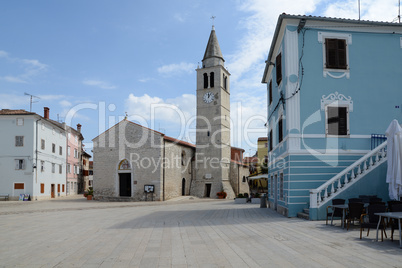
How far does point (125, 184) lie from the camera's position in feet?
114

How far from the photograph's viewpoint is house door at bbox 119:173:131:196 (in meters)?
34.7

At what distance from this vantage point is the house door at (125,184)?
34.7 m

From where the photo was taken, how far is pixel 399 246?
7.69m

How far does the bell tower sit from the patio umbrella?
28.1 meters

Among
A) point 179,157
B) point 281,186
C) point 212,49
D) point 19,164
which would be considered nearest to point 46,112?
point 19,164

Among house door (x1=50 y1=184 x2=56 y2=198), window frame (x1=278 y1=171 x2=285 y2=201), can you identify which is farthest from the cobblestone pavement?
house door (x1=50 y1=184 x2=56 y2=198)

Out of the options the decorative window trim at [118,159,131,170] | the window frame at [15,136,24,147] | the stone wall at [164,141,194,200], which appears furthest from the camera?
the decorative window trim at [118,159,131,170]

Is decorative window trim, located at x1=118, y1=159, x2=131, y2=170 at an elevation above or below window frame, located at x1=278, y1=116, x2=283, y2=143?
below

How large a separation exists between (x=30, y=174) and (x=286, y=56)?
28490mm

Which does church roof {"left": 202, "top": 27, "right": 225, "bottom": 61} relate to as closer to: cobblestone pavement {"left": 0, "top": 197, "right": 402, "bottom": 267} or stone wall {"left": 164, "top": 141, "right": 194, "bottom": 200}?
stone wall {"left": 164, "top": 141, "right": 194, "bottom": 200}

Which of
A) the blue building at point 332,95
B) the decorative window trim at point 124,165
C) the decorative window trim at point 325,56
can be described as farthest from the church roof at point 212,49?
the decorative window trim at point 325,56

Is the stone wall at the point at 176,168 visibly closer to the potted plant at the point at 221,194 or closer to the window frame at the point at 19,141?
the potted plant at the point at 221,194

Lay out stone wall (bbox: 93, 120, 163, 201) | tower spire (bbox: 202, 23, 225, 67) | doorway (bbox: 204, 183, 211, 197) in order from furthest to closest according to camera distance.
Answer: tower spire (bbox: 202, 23, 225, 67), doorway (bbox: 204, 183, 211, 197), stone wall (bbox: 93, 120, 163, 201)

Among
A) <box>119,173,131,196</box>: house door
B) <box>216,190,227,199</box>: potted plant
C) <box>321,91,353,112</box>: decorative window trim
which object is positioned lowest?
<box>216,190,227,199</box>: potted plant
